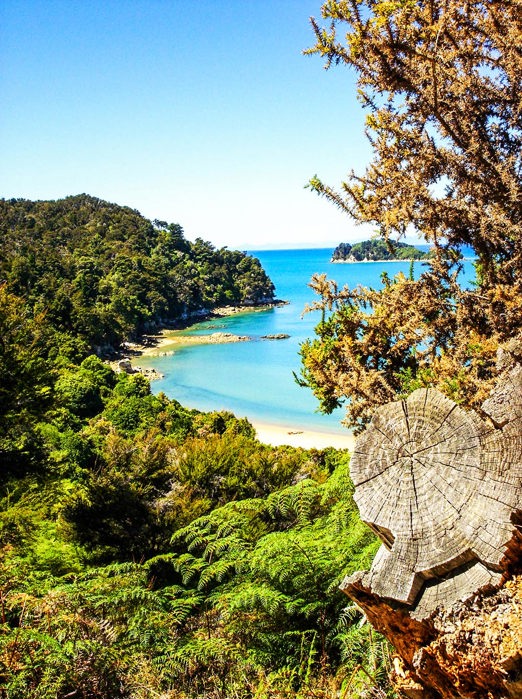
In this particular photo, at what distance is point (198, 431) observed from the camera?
20953 millimetres

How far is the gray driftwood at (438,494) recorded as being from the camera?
1.88 m

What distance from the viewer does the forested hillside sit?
182 feet

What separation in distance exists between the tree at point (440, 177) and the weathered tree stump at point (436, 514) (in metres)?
3.51

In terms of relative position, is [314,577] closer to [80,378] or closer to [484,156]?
[484,156]

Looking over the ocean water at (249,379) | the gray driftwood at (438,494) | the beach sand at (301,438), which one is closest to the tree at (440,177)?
the gray driftwood at (438,494)

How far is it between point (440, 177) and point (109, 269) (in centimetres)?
7568

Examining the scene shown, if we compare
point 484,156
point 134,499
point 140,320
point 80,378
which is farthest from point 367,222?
point 140,320

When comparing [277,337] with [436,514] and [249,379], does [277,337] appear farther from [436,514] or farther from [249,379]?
[436,514]

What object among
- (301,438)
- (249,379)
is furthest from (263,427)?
(249,379)

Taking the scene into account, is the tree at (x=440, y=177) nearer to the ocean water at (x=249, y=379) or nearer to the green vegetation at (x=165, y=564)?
the green vegetation at (x=165, y=564)

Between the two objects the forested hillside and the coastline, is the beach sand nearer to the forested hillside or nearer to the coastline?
the forested hillside

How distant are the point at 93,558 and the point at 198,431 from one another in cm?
1263

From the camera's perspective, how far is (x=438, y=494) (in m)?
2.02

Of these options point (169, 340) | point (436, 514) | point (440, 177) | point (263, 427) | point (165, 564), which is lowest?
point (263, 427)
